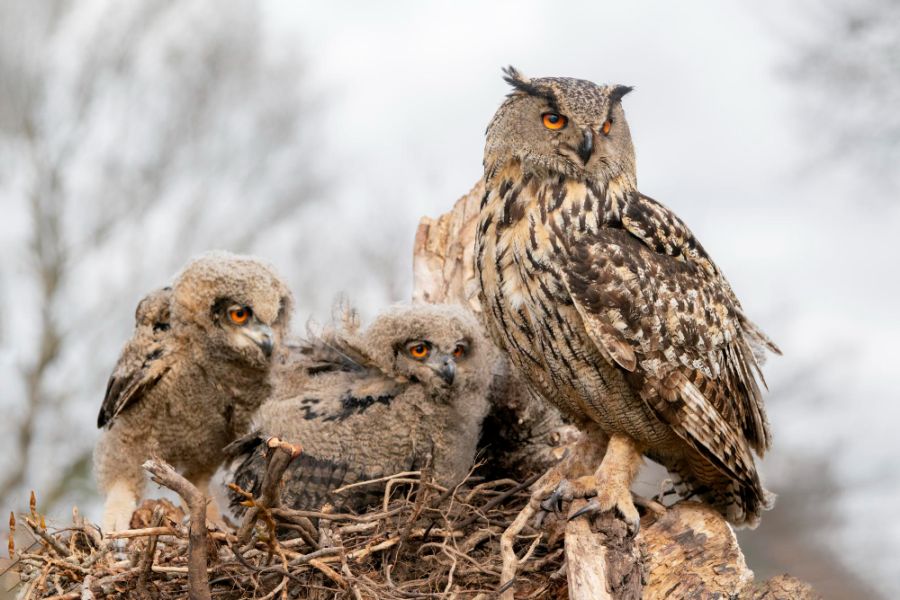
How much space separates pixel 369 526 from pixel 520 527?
48 centimetres

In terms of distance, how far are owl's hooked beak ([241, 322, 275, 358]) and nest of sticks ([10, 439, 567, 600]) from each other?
76cm

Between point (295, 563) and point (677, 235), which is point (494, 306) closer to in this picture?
point (677, 235)

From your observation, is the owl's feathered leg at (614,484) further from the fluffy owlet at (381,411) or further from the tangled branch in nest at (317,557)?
the fluffy owlet at (381,411)

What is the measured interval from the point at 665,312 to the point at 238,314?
5.50 ft

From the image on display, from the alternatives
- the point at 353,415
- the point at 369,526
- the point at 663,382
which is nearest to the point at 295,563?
the point at 369,526

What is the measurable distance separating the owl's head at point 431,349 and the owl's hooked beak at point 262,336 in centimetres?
38

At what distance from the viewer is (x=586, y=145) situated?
3.29 m

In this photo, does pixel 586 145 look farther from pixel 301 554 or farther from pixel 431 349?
pixel 301 554

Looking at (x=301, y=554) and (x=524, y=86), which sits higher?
(x=524, y=86)

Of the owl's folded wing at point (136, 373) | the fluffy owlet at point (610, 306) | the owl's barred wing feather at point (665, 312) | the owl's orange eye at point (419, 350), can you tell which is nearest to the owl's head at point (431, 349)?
the owl's orange eye at point (419, 350)

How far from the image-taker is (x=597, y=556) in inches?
115

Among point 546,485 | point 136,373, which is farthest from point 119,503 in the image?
point 546,485

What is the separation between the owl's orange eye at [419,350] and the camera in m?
3.71

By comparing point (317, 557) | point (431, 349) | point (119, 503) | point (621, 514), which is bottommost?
point (317, 557)
